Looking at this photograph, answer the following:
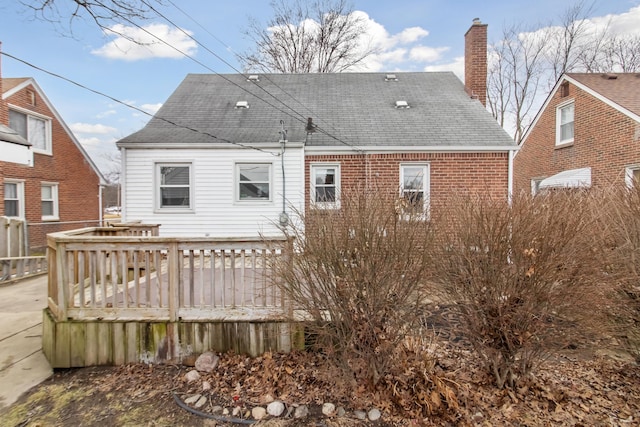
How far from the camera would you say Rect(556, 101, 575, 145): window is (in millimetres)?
12289

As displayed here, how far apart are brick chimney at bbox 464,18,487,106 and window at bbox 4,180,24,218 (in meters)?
17.0

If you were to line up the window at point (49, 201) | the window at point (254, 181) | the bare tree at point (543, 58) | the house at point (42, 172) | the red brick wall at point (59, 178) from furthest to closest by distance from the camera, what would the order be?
the bare tree at point (543, 58) < the window at point (49, 201) < the red brick wall at point (59, 178) < the house at point (42, 172) < the window at point (254, 181)

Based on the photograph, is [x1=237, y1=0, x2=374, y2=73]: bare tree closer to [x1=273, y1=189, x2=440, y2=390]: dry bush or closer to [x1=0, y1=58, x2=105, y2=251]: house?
[x1=0, y1=58, x2=105, y2=251]: house

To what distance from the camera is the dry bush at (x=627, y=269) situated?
315cm

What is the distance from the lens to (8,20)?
4379 mm

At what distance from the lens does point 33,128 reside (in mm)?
13234

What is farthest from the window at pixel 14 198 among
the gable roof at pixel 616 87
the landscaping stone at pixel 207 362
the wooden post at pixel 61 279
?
the gable roof at pixel 616 87

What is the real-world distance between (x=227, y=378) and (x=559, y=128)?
14.9 m

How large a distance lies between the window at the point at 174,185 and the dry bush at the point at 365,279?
6707 millimetres

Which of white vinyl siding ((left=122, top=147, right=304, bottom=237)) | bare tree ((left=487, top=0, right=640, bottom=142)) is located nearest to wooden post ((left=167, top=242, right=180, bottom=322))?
white vinyl siding ((left=122, top=147, right=304, bottom=237))

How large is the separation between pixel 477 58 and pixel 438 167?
5.21 metres

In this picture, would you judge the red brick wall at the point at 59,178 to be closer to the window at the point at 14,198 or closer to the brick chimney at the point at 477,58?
the window at the point at 14,198

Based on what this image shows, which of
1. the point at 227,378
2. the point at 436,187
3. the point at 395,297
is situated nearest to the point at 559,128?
the point at 436,187

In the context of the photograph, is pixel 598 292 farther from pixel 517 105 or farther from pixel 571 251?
pixel 517 105
